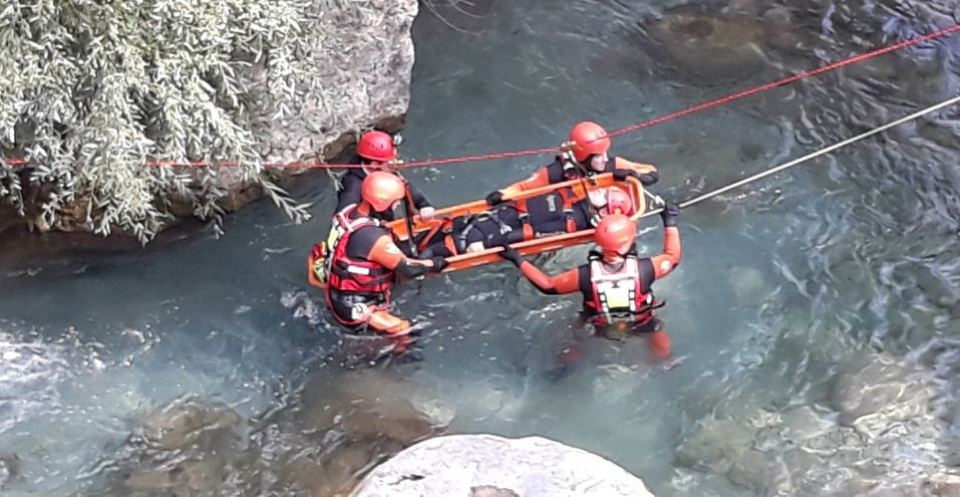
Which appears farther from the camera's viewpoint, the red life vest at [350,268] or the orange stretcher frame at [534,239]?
the orange stretcher frame at [534,239]

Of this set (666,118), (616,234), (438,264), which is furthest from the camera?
(666,118)

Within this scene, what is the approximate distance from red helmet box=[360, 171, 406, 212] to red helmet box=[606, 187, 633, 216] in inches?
60.4

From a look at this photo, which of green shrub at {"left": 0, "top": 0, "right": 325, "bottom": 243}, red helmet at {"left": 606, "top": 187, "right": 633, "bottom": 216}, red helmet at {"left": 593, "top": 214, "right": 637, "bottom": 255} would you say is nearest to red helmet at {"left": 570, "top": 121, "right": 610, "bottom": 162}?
red helmet at {"left": 606, "top": 187, "right": 633, "bottom": 216}

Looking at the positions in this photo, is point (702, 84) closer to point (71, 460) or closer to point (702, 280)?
point (702, 280)

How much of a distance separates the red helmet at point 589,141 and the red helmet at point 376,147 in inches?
52.4

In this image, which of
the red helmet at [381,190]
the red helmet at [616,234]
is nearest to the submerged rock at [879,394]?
the red helmet at [616,234]

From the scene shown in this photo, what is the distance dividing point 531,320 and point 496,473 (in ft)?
8.05

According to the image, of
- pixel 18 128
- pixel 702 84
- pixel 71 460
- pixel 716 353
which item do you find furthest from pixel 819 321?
pixel 18 128

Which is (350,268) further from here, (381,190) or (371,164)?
(371,164)

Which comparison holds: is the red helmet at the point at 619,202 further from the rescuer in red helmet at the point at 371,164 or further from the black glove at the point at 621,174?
the rescuer in red helmet at the point at 371,164

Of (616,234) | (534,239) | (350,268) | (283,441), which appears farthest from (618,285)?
(283,441)

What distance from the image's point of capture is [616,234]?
7.33 meters

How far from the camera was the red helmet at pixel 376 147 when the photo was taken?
793cm

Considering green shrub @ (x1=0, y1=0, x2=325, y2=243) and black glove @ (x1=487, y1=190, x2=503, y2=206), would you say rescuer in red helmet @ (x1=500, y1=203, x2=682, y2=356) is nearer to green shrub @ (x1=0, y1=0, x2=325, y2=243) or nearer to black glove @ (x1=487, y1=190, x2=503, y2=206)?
black glove @ (x1=487, y1=190, x2=503, y2=206)
